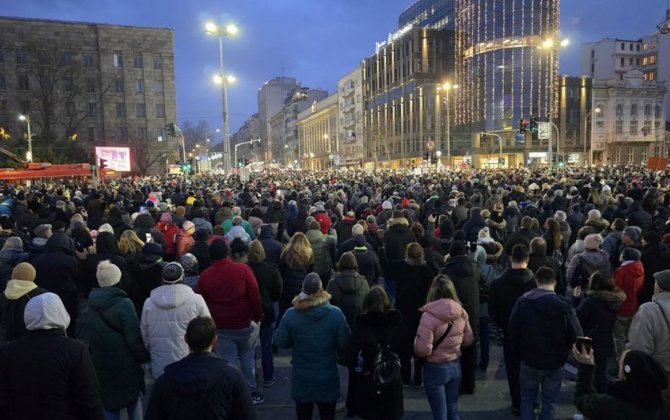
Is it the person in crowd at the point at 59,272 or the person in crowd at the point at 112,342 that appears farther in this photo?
the person in crowd at the point at 59,272

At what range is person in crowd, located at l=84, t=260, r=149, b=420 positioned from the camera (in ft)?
13.8

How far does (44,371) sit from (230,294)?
83.3 inches

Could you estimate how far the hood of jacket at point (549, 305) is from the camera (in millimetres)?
4266

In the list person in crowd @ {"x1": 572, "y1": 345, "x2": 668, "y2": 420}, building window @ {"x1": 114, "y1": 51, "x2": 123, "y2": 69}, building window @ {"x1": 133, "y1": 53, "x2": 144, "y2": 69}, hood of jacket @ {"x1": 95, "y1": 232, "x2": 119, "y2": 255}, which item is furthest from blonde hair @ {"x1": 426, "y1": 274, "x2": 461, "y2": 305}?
building window @ {"x1": 114, "y1": 51, "x2": 123, "y2": 69}

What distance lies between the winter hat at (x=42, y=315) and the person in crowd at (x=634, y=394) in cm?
347

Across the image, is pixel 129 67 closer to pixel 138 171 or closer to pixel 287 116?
pixel 138 171

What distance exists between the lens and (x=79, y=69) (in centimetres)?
5784

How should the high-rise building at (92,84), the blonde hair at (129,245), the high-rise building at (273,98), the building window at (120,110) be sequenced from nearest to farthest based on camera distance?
the blonde hair at (129,245), the high-rise building at (92,84), the building window at (120,110), the high-rise building at (273,98)

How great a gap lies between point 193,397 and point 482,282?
→ 456cm

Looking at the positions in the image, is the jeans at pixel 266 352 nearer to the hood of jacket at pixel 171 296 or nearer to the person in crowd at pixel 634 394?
the hood of jacket at pixel 171 296

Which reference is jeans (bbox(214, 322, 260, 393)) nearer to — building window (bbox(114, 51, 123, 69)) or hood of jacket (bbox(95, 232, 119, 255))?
hood of jacket (bbox(95, 232, 119, 255))

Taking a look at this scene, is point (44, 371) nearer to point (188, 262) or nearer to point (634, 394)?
point (188, 262)

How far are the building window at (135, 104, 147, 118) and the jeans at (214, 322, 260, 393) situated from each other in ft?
208

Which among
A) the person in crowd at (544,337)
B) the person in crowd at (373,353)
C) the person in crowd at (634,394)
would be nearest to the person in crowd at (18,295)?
the person in crowd at (373,353)
